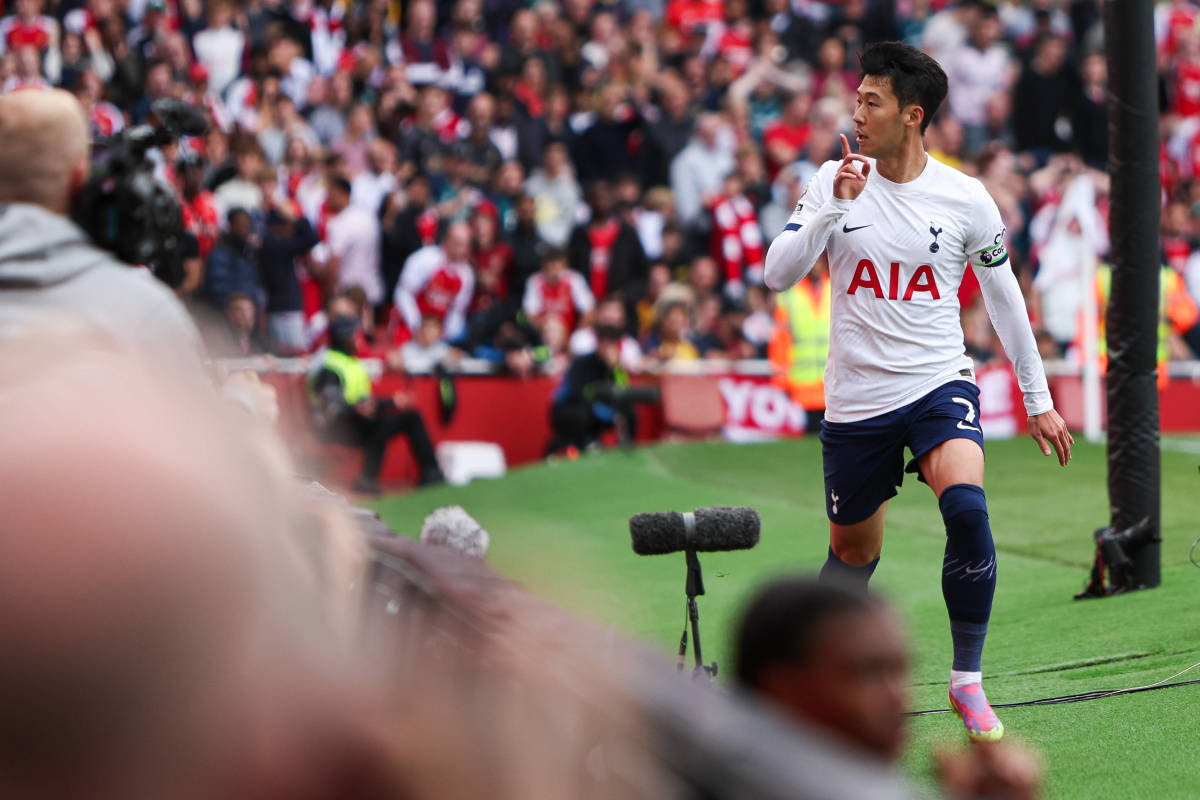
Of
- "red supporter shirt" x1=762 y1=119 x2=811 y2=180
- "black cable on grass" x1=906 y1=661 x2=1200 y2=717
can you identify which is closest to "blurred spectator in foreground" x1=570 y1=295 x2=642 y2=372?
"red supporter shirt" x1=762 y1=119 x2=811 y2=180

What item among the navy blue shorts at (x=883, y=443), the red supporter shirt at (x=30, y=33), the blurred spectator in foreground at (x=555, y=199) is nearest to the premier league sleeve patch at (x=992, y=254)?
the navy blue shorts at (x=883, y=443)

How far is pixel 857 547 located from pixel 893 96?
152cm

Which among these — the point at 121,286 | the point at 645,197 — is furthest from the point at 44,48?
the point at 121,286

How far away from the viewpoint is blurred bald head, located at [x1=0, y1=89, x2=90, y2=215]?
4.83ft

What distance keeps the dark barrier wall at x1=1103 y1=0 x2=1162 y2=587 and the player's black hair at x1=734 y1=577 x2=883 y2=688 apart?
6.17m

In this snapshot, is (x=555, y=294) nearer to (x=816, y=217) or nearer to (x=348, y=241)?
(x=348, y=241)

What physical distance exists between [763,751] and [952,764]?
0.83 meters

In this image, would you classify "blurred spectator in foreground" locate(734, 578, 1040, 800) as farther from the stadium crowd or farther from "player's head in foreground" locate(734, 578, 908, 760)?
the stadium crowd

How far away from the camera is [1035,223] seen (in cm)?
1714

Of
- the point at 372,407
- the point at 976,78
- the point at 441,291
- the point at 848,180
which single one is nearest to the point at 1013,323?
the point at 848,180

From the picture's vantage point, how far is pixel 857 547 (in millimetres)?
5242

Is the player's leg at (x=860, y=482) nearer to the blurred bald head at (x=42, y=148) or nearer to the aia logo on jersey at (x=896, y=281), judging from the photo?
the aia logo on jersey at (x=896, y=281)

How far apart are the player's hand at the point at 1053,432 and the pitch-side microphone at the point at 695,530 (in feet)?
4.26

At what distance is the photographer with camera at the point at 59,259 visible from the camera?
1.09 m
